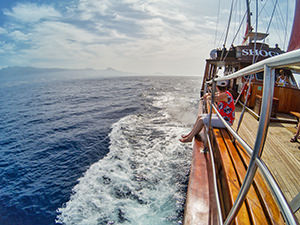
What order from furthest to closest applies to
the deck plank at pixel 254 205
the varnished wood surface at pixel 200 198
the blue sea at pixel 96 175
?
the blue sea at pixel 96 175 → the varnished wood surface at pixel 200 198 → the deck plank at pixel 254 205

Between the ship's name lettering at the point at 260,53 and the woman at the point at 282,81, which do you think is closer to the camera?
the woman at the point at 282,81

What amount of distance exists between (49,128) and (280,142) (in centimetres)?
960

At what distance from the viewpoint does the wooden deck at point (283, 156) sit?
1808 millimetres

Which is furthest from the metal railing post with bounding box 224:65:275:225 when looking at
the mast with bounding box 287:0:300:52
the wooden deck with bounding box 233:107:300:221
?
the mast with bounding box 287:0:300:52

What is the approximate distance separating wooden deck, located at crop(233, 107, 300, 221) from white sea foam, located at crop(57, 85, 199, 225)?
1.62m

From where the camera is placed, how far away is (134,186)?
356 centimetres

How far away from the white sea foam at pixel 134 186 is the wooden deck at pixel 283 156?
1619mm

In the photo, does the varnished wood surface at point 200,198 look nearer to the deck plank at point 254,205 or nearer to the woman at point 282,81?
the deck plank at point 254,205

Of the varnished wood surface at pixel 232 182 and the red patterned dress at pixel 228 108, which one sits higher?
the red patterned dress at pixel 228 108

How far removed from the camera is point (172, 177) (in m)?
3.69

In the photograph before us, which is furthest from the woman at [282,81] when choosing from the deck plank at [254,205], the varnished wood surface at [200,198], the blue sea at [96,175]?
the deck plank at [254,205]

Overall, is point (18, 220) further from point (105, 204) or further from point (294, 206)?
point (294, 206)

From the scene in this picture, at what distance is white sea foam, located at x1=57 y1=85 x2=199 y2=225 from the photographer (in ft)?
9.45

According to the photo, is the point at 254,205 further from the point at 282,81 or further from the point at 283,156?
the point at 282,81
